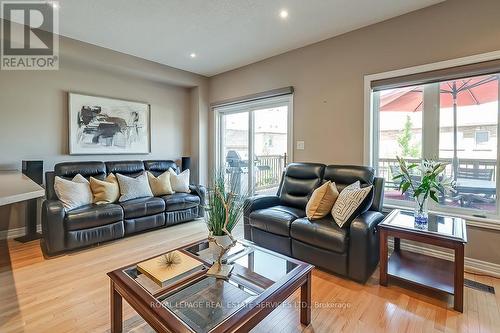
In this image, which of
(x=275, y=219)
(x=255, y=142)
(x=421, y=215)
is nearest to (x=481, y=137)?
(x=421, y=215)

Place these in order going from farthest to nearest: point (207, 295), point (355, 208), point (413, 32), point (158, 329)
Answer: point (413, 32) < point (355, 208) < point (207, 295) < point (158, 329)

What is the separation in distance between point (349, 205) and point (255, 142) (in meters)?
2.50

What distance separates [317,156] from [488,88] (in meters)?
1.89

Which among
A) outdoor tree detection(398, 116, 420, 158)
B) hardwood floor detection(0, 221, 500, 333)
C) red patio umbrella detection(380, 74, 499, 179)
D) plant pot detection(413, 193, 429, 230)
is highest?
red patio umbrella detection(380, 74, 499, 179)

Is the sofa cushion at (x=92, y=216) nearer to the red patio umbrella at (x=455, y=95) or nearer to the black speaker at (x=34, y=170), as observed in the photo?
the black speaker at (x=34, y=170)

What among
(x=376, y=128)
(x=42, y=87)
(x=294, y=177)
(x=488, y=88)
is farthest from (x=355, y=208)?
(x=42, y=87)

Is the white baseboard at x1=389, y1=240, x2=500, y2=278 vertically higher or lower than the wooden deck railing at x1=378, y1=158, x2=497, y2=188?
lower

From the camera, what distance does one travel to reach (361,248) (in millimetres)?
2162

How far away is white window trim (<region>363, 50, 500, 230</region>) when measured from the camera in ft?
7.85

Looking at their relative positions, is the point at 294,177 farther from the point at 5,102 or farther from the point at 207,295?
the point at 5,102

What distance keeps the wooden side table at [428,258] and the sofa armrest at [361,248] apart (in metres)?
0.09

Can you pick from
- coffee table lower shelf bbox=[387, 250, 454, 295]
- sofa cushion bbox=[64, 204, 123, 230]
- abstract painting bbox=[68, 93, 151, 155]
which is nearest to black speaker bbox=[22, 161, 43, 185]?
abstract painting bbox=[68, 93, 151, 155]

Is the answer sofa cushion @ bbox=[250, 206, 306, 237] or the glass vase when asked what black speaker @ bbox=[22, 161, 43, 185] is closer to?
sofa cushion @ bbox=[250, 206, 306, 237]

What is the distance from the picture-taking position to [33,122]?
346cm
